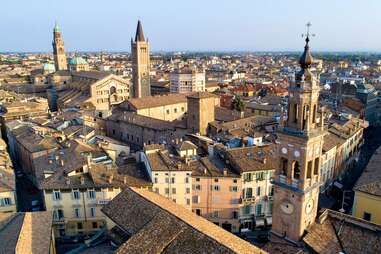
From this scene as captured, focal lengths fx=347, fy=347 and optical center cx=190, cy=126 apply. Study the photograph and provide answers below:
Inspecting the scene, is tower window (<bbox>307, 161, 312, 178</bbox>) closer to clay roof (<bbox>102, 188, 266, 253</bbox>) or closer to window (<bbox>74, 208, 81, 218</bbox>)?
clay roof (<bbox>102, 188, 266, 253</bbox>)

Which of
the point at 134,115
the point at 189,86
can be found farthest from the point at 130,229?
the point at 189,86

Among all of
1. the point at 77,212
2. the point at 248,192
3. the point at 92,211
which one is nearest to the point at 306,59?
the point at 248,192

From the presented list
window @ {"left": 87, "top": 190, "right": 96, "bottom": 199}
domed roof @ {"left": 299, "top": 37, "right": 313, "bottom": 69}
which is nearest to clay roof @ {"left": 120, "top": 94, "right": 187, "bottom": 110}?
window @ {"left": 87, "top": 190, "right": 96, "bottom": 199}

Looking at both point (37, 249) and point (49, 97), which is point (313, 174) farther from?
point (49, 97)

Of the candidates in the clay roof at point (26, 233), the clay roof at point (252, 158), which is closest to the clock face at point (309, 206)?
the clay roof at point (252, 158)

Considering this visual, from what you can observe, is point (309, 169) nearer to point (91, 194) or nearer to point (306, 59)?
point (306, 59)

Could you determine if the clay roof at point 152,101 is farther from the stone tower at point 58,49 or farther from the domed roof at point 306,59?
the stone tower at point 58,49
